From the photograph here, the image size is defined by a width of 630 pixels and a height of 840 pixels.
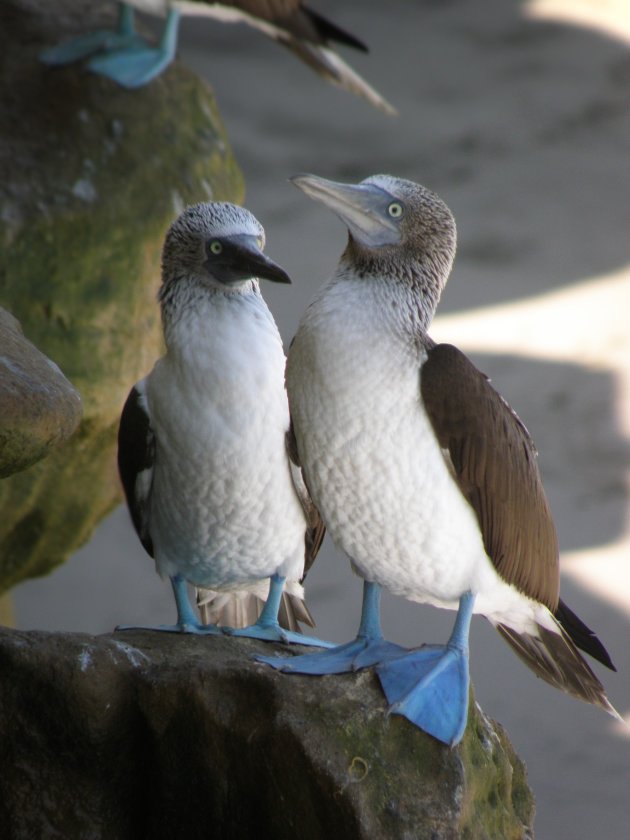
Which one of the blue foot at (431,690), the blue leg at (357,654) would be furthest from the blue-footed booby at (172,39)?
the blue foot at (431,690)

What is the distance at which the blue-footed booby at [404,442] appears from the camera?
1958 millimetres

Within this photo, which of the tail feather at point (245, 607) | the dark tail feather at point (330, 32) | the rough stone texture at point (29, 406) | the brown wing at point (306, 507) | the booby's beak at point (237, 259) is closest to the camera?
the rough stone texture at point (29, 406)

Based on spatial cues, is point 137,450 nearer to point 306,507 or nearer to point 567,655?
point 306,507

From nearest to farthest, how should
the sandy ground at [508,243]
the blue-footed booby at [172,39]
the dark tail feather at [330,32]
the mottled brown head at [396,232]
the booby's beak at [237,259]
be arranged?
the mottled brown head at [396,232], the booby's beak at [237,259], the blue-footed booby at [172,39], the dark tail feather at [330,32], the sandy ground at [508,243]

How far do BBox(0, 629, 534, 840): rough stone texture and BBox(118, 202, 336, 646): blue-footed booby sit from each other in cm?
22

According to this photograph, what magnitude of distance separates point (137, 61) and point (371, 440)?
1752mm

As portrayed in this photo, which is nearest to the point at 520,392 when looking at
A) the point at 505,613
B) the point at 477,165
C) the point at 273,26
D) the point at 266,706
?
the point at 477,165

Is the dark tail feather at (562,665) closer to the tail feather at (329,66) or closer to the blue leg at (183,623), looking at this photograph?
the blue leg at (183,623)

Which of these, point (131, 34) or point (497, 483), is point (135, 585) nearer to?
point (131, 34)

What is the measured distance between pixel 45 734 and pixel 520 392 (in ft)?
11.6

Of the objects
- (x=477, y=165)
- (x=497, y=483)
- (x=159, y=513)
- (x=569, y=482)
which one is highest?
(x=497, y=483)

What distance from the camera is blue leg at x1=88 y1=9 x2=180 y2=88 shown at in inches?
132

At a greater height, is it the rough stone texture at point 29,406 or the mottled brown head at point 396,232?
the mottled brown head at point 396,232

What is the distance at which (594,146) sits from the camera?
19.0ft
